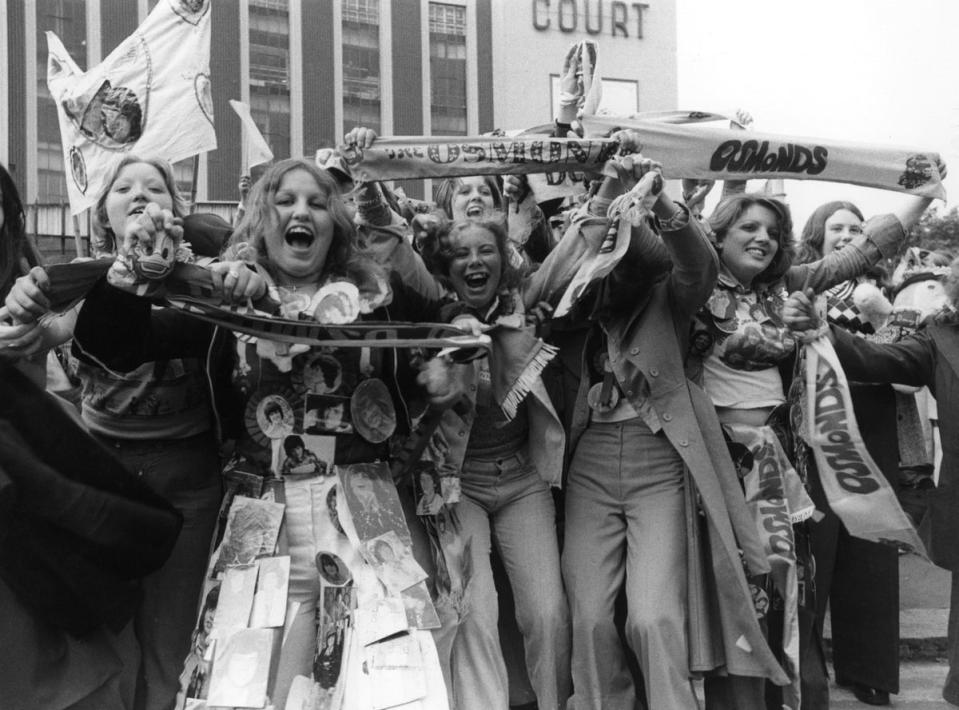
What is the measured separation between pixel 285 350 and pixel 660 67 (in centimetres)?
2873

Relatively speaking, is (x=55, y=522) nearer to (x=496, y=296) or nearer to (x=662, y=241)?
(x=496, y=296)

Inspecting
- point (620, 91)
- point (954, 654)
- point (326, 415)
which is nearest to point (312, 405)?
point (326, 415)

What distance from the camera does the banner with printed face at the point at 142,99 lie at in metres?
4.75

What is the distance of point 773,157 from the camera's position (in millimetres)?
3826

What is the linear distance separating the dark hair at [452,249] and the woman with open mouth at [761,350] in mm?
761

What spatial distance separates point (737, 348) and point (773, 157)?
761 mm

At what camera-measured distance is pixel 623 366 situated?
11.6ft

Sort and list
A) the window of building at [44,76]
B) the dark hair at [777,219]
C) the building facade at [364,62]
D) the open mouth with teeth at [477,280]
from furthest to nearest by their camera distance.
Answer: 1. the building facade at [364,62]
2. the window of building at [44,76]
3. the dark hair at [777,219]
4. the open mouth with teeth at [477,280]

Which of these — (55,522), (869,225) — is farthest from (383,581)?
(869,225)

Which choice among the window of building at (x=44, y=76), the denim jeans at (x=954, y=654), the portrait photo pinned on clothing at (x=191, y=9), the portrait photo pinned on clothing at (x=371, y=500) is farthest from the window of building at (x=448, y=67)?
the portrait photo pinned on clothing at (x=371, y=500)

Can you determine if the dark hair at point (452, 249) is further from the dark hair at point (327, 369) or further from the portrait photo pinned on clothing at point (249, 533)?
the portrait photo pinned on clothing at point (249, 533)

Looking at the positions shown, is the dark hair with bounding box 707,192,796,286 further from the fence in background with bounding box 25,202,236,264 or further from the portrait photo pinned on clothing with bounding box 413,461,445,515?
the fence in background with bounding box 25,202,236,264

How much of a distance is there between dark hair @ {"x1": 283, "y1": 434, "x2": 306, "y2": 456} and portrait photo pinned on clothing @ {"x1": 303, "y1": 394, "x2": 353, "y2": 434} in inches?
1.2

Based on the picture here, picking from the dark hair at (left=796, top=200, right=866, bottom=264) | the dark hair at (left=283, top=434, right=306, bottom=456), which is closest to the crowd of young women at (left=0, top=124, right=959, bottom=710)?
the dark hair at (left=283, top=434, right=306, bottom=456)
